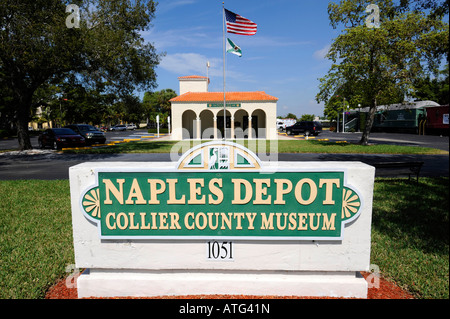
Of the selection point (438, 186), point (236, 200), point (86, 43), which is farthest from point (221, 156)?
point (86, 43)

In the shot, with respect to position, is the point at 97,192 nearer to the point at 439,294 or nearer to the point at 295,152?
the point at 439,294

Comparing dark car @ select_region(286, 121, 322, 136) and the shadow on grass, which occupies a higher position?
dark car @ select_region(286, 121, 322, 136)

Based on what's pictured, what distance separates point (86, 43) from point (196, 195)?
1441 cm

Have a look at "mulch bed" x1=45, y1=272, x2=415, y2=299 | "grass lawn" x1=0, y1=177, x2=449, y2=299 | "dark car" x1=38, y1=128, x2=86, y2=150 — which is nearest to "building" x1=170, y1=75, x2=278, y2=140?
"dark car" x1=38, y1=128, x2=86, y2=150

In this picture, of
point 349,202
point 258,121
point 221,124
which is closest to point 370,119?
point 258,121

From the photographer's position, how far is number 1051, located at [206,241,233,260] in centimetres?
326

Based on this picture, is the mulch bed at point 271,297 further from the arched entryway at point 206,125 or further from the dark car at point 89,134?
the arched entryway at point 206,125

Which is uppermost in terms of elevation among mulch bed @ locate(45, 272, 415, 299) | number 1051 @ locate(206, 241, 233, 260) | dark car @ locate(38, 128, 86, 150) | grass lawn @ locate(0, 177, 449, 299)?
dark car @ locate(38, 128, 86, 150)

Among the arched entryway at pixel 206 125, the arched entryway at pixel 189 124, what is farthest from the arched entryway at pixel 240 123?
the arched entryway at pixel 189 124

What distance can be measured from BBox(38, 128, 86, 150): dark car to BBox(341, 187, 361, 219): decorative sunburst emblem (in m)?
21.1

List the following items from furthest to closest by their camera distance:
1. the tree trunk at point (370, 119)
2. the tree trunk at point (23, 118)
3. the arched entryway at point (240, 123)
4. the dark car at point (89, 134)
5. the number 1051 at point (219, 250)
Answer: the arched entryway at point (240, 123) < the dark car at point (89, 134) < the tree trunk at point (370, 119) < the tree trunk at point (23, 118) < the number 1051 at point (219, 250)

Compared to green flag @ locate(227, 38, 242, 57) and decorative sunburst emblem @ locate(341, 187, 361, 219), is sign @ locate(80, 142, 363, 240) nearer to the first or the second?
decorative sunburst emblem @ locate(341, 187, 361, 219)

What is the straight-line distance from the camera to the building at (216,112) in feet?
101

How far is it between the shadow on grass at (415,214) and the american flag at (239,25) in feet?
27.7
